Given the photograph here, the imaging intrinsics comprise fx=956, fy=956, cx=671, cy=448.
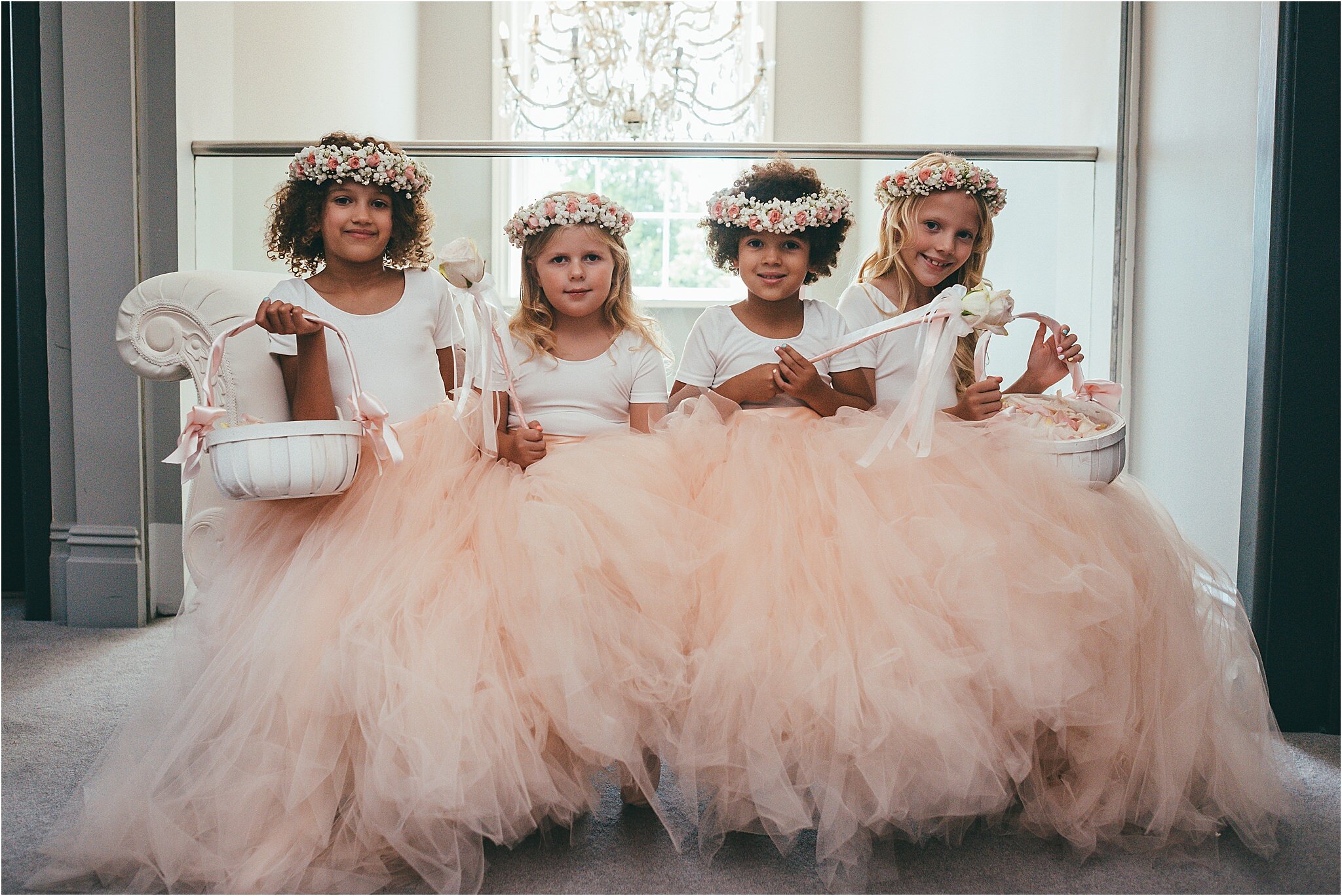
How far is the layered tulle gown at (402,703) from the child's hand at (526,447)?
144mm

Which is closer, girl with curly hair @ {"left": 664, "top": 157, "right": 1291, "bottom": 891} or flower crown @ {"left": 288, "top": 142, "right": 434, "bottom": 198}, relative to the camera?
girl with curly hair @ {"left": 664, "top": 157, "right": 1291, "bottom": 891}

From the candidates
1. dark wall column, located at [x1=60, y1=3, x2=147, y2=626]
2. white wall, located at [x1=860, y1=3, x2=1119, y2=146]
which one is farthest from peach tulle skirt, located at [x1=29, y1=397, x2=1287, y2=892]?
white wall, located at [x1=860, y1=3, x2=1119, y2=146]

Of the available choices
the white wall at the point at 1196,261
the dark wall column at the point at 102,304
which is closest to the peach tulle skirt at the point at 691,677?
the white wall at the point at 1196,261

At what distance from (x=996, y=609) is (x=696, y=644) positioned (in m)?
0.42

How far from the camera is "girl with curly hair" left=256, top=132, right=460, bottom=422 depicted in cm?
182

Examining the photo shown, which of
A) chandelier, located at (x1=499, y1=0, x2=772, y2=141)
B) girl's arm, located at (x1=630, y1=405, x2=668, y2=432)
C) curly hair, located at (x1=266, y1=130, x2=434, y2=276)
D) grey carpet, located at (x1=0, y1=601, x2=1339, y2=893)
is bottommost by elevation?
grey carpet, located at (x1=0, y1=601, x2=1339, y2=893)

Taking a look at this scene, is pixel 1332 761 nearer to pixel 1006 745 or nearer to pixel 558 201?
pixel 1006 745

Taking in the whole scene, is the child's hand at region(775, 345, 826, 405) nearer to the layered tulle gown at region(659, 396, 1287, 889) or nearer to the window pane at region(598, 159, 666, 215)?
the layered tulle gown at region(659, 396, 1287, 889)

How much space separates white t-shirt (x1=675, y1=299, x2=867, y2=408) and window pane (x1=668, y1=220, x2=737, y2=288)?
3835 millimetres

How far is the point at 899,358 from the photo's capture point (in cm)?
193

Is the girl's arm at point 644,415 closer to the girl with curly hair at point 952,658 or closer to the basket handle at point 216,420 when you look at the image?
the girl with curly hair at point 952,658

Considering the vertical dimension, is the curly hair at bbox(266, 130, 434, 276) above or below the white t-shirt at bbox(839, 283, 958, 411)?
above

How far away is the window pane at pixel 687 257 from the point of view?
18.9ft

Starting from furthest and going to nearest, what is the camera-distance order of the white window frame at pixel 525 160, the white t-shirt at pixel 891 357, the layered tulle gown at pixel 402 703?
1. the white window frame at pixel 525 160
2. the white t-shirt at pixel 891 357
3. the layered tulle gown at pixel 402 703
